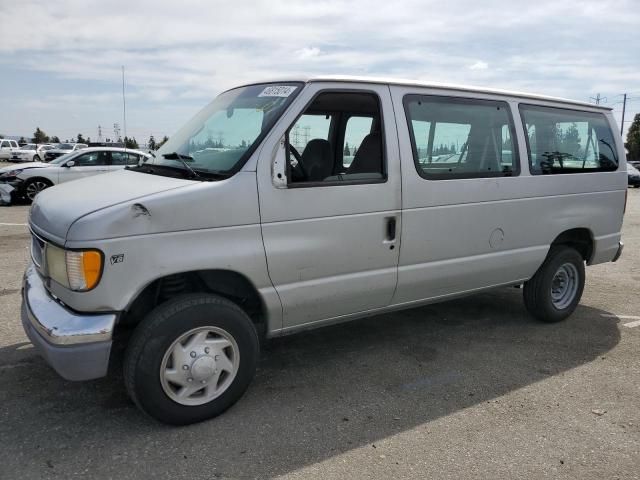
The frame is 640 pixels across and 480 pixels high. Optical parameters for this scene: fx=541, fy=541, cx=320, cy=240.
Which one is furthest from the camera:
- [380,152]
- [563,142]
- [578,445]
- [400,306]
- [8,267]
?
[8,267]

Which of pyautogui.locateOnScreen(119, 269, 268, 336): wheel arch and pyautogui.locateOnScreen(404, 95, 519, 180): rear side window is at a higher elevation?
pyautogui.locateOnScreen(404, 95, 519, 180): rear side window

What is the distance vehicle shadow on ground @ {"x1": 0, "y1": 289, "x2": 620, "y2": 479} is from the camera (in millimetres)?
2812

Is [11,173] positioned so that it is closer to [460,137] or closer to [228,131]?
[228,131]

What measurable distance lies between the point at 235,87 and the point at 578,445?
3.23 metres

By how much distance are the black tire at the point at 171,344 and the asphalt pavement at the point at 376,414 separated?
12 cm

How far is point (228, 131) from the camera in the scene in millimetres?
3512

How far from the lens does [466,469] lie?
2760 millimetres

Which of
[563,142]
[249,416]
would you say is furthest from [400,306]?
[563,142]

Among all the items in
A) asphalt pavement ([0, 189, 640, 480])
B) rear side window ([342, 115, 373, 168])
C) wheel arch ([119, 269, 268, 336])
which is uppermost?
rear side window ([342, 115, 373, 168])

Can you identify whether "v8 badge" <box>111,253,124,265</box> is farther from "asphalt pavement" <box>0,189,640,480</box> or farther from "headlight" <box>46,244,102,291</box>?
"asphalt pavement" <box>0,189,640,480</box>

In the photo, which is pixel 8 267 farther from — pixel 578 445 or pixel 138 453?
pixel 578 445

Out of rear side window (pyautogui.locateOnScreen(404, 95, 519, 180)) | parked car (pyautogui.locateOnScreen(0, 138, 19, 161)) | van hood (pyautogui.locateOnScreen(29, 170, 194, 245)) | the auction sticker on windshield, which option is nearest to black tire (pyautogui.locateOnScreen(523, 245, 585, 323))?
rear side window (pyautogui.locateOnScreen(404, 95, 519, 180))

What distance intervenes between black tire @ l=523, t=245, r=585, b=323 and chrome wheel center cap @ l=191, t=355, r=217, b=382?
10.3 ft

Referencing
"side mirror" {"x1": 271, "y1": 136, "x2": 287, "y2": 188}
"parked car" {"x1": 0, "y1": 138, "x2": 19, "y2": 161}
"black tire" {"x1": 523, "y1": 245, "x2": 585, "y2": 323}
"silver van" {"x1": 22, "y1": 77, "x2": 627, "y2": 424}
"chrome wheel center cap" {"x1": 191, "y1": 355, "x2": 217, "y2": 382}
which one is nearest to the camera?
"silver van" {"x1": 22, "y1": 77, "x2": 627, "y2": 424}
